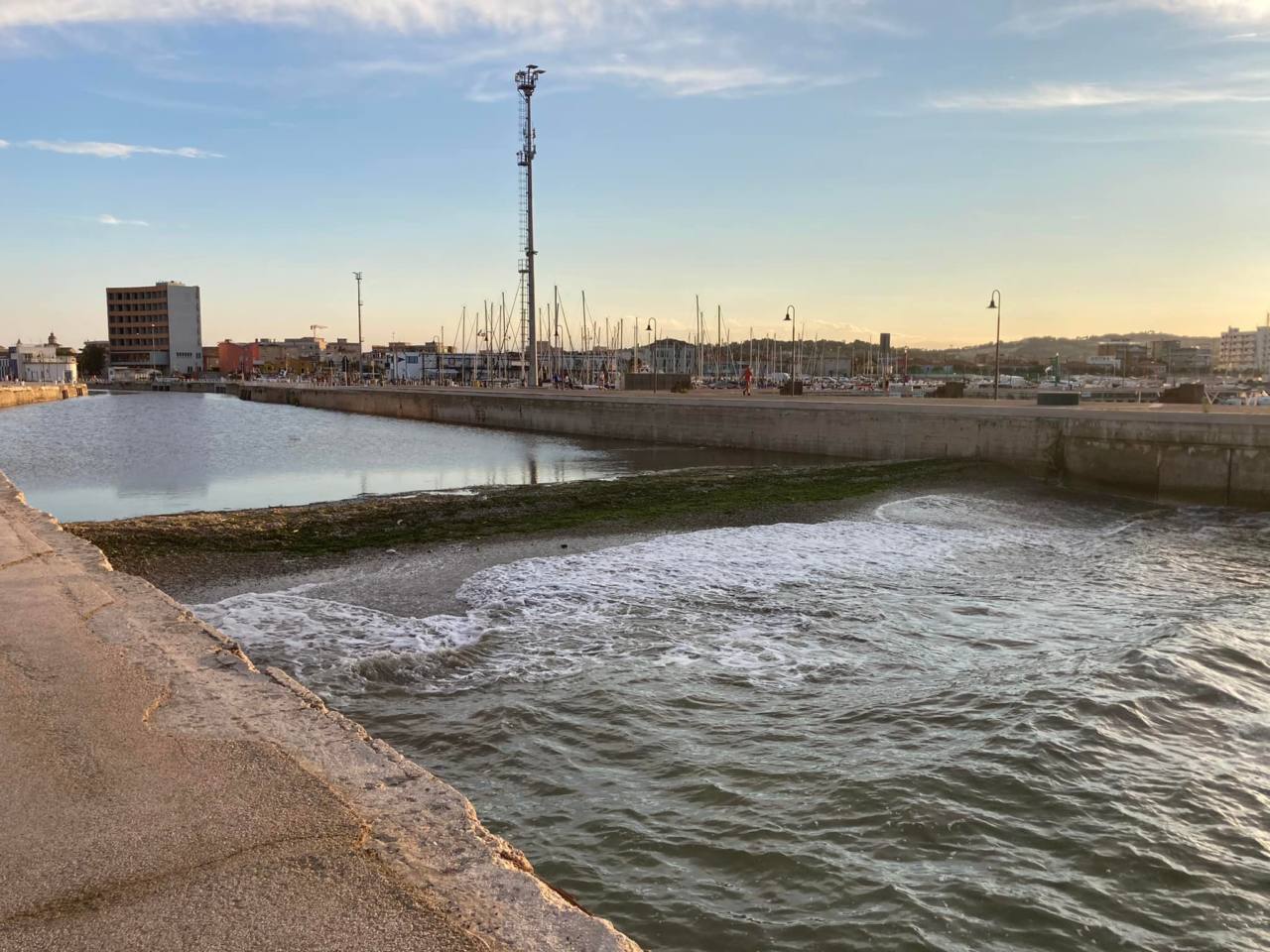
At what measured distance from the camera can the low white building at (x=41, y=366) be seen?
139500mm

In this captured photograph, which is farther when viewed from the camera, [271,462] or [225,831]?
[271,462]

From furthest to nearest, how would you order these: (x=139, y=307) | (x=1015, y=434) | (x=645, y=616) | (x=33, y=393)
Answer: (x=139, y=307), (x=33, y=393), (x=1015, y=434), (x=645, y=616)

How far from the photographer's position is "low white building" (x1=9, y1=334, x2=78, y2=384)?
458 ft

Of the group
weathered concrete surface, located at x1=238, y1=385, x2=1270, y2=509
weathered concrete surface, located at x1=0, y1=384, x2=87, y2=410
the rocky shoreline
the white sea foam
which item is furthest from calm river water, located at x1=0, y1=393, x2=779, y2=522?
weathered concrete surface, located at x1=0, y1=384, x2=87, y2=410

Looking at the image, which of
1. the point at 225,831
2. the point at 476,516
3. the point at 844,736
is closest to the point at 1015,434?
the point at 476,516

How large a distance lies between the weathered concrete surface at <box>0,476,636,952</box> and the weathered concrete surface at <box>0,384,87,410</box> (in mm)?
92788

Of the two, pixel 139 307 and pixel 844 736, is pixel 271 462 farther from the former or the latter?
pixel 139 307

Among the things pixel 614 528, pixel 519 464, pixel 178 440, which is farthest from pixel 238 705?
pixel 178 440

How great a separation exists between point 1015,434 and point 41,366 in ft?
523

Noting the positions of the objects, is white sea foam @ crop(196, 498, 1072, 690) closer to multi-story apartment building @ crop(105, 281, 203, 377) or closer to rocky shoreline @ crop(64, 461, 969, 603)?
rocky shoreline @ crop(64, 461, 969, 603)

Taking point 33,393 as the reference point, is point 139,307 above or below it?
above

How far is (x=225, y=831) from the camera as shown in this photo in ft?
12.1

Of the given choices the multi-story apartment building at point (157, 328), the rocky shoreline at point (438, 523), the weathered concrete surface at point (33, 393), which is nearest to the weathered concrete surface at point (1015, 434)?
the rocky shoreline at point (438, 523)

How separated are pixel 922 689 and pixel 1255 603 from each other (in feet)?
19.6
